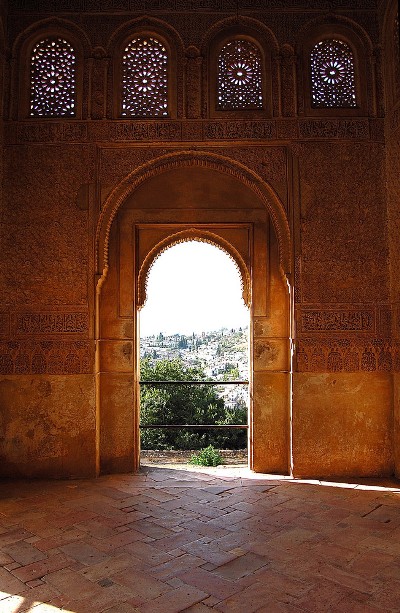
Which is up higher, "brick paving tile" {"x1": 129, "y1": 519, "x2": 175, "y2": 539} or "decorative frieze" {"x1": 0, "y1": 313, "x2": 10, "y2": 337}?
"decorative frieze" {"x1": 0, "y1": 313, "x2": 10, "y2": 337}

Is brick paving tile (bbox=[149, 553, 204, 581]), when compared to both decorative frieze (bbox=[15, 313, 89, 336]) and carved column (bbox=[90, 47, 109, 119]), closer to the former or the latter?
decorative frieze (bbox=[15, 313, 89, 336])

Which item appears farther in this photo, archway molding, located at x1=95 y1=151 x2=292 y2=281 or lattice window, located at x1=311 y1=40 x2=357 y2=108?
lattice window, located at x1=311 y1=40 x2=357 y2=108

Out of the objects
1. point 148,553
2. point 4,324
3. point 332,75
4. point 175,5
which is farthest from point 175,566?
point 175,5

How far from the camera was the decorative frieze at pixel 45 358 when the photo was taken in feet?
22.0

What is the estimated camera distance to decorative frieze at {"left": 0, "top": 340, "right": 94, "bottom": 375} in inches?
264

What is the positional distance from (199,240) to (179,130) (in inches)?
59.7

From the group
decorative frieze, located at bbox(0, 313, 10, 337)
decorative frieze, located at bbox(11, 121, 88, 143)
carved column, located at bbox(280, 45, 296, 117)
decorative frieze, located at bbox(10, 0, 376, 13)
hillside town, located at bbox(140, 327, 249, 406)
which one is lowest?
hillside town, located at bbox(140, 327, 249, 406)

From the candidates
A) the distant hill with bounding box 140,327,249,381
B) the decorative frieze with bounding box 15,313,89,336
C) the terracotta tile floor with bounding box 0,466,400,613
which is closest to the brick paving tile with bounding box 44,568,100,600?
the terracotta tile floor with bounding box 0,466,400,613

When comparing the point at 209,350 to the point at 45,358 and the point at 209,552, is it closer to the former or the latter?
the point at 45,358

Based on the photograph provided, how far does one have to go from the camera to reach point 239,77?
7.22 metres

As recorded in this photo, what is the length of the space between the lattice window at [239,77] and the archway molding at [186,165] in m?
0.82

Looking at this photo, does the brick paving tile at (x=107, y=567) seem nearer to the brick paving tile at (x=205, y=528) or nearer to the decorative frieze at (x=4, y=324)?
the brick paving tile at (x=205, y=528)

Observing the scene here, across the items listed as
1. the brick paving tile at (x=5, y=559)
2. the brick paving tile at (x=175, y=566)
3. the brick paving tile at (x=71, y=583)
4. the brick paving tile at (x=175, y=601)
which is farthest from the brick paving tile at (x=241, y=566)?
the brick paving tile at (x=5, y=559)

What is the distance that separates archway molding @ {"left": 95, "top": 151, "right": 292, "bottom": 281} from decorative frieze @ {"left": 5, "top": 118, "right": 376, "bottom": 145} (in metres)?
0.28
